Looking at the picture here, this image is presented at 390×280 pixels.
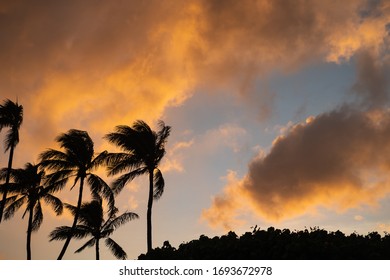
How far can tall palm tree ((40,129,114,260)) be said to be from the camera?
3061 centimetres

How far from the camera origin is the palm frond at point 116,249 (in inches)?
1763

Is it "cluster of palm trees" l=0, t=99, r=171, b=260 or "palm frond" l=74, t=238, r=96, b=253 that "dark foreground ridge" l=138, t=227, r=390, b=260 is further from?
"palm frond" l=74, t=238, r=96, b=253

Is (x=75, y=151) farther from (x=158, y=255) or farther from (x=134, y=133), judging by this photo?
(x=158, y=255)

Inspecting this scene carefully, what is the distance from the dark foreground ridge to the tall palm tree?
1931cm

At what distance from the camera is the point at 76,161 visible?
3114 centimetres

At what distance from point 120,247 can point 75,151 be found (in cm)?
1788

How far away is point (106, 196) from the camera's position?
3091 centimetres

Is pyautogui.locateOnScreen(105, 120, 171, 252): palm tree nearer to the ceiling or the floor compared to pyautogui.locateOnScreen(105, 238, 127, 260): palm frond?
nearer to the ceiling

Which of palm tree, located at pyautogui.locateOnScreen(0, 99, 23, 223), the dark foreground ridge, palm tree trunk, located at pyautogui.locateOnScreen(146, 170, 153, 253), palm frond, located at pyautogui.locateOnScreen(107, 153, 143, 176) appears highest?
palm tree, located at pyautogui.locateOnScreen(0, 99, 23, 223)

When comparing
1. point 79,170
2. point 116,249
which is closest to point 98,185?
point 79,170

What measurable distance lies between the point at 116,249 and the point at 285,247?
37400 millimetres

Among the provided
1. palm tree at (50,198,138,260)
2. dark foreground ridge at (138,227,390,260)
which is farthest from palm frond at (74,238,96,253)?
dark foreground ridge at (138,227,390,260)
